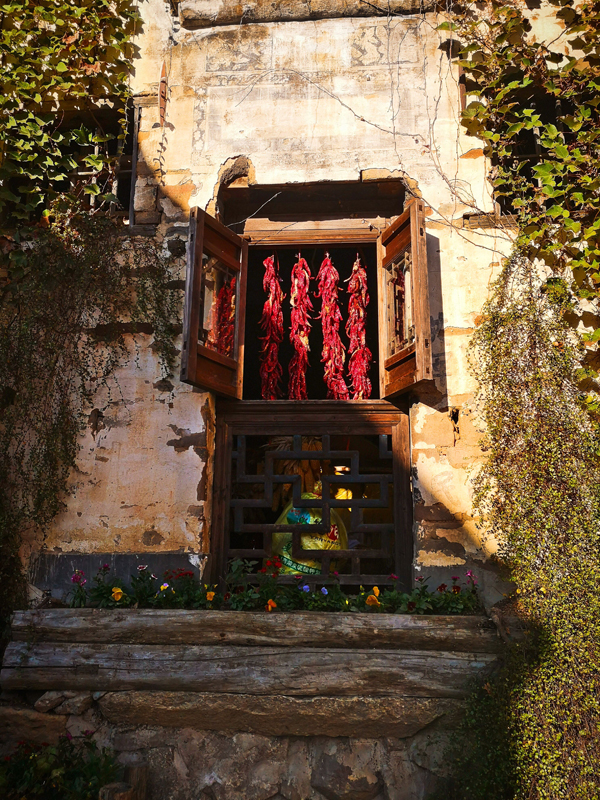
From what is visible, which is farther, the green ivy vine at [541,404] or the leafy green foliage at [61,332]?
the leafy green foliage at [61,332]

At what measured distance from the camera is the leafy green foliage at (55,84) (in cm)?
533

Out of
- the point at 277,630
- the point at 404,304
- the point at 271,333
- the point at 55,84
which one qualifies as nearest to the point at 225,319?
the point at 271,333

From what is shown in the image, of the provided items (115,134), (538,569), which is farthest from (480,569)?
(115,134)

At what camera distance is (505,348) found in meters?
4.55

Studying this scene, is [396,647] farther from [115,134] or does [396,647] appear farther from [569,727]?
[115,134]

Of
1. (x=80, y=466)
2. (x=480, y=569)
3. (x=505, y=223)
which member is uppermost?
(x=505, y=223)

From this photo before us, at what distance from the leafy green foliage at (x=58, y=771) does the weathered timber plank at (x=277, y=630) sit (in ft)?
2.03

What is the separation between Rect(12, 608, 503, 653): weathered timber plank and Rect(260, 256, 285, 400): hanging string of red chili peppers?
2.10 m

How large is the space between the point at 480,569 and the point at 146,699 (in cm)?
232

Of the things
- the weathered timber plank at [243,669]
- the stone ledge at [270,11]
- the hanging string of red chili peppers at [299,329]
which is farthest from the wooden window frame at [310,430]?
the stone ledge at [270,11]

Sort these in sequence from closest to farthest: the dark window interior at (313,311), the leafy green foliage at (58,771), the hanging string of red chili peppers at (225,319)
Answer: the leafy green foliage at (58,771)
the hanging string of red chili peppers at (225,319)
the dark window interior at (313,311)

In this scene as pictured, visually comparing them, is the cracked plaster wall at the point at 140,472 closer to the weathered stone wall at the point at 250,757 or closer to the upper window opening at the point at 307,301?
the upper window opening at the point at 307,301

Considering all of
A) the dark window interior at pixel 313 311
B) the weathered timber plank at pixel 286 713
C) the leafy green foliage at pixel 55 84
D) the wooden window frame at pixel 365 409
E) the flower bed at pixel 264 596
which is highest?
the leafy green foliage at pixel 55 84

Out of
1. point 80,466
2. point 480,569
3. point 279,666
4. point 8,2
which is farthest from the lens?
point 8,2
